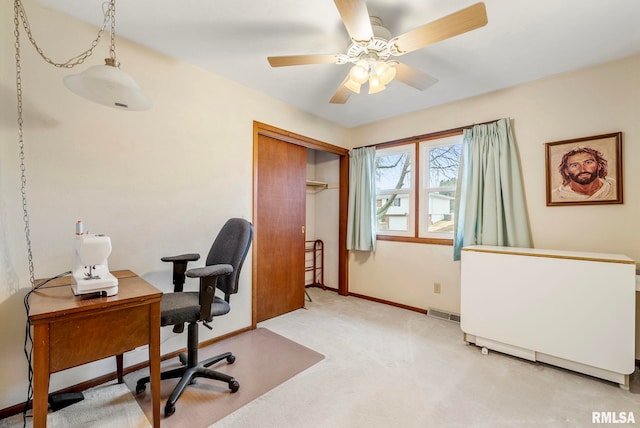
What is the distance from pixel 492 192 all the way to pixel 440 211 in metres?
0.64

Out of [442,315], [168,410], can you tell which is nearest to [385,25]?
[168,410]

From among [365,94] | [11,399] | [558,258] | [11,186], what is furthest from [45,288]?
[558,258]

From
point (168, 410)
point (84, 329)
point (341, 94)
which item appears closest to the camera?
point (84, 329)

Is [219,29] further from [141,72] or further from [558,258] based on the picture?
[558,258]

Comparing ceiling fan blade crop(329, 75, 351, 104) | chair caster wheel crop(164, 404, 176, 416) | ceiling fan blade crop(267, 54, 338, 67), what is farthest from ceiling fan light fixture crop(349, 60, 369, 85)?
chair caster wheel crop(164, 404, 176, 416)

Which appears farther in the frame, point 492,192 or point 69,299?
point 492,192

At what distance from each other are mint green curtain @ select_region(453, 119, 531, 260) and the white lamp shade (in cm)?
289

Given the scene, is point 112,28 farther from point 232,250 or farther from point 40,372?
point 40,372

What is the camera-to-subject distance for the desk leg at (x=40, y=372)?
106cm

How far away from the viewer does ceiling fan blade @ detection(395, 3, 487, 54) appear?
49.5 inches

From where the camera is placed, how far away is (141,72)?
205cm

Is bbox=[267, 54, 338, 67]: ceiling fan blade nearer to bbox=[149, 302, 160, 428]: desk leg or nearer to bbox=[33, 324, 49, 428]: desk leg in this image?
bbox=[149, 302, 160, 428]: desk leg

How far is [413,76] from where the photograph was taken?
1.96 metres

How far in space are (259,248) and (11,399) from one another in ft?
6.41
